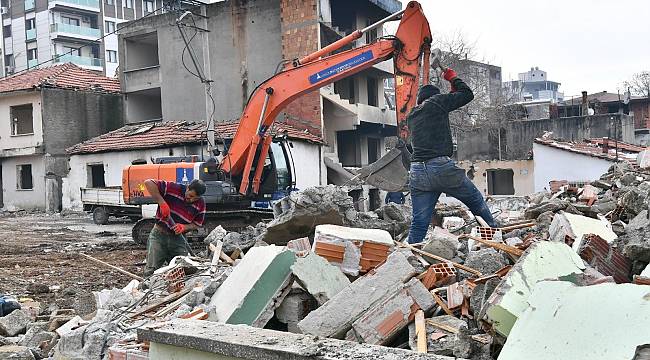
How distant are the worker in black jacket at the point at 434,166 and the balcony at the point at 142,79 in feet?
68.2

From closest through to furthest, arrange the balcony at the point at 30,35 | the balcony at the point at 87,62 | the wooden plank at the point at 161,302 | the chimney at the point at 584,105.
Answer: the wooden plank at the point at 161,302
the chimney at the point at 584,105
the balcony at the point at 30,35
the balcony at the point at 87,62

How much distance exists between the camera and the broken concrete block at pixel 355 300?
3551mm

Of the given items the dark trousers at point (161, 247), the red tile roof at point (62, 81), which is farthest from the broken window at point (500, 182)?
the dark trousers at point (161, 247)

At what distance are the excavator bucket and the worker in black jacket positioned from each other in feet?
12.6

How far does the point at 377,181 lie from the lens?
1034 cm

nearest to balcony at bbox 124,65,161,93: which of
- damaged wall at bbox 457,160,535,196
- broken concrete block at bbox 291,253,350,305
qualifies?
damaged wall at bbox 457,160,535,196

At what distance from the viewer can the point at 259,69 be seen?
74.6 feet

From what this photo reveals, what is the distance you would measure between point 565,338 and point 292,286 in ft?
6.53

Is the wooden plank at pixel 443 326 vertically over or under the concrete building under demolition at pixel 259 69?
under

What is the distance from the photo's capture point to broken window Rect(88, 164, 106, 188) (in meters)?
23.1

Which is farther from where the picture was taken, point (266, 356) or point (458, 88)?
point (458, 88)

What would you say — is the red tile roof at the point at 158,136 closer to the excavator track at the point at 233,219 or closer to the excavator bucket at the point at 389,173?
the excavator track at the point at 233,219

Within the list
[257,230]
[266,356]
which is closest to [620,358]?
[266,356]

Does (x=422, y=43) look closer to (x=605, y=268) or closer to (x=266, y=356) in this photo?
(x=605, y=268)
